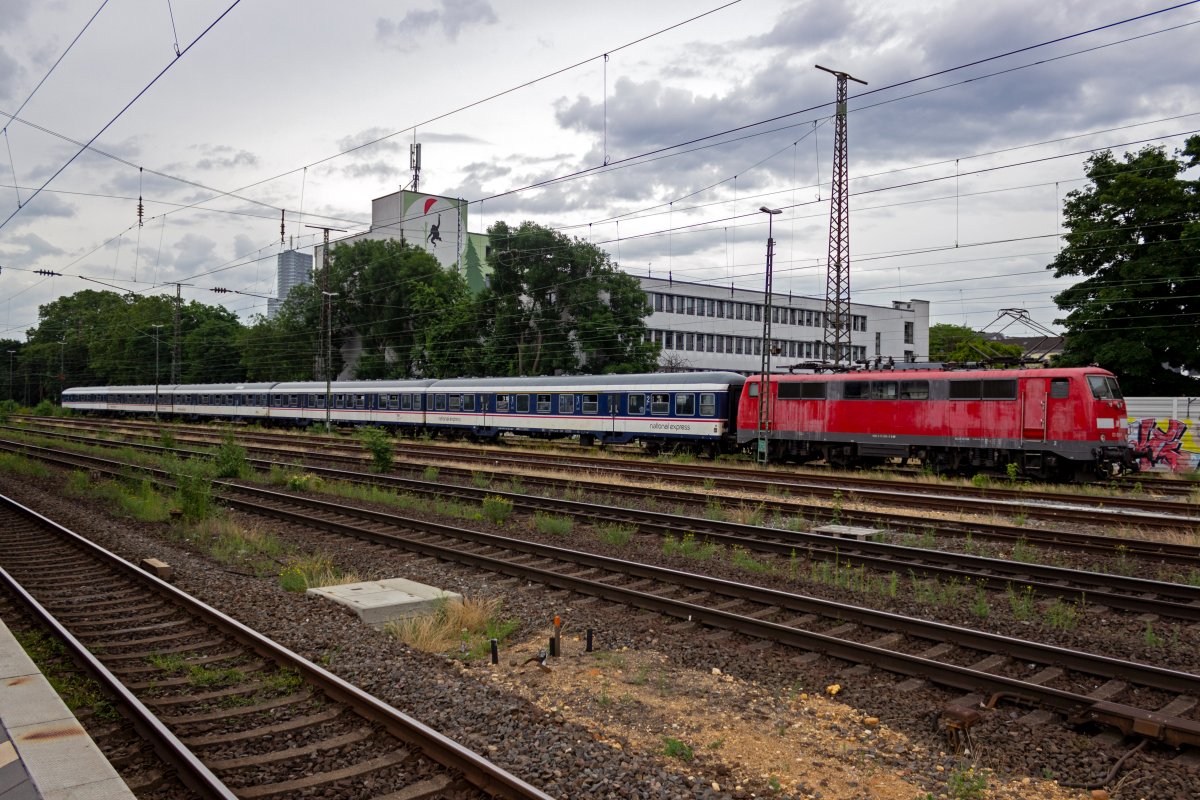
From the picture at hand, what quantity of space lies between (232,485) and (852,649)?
18223 millimetres

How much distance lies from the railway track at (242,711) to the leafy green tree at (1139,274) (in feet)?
103

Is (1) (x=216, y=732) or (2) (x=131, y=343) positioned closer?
(1) (x=216, y=732)

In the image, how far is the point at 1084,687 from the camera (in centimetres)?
722

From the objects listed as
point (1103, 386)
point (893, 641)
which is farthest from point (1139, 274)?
point (893, 641)

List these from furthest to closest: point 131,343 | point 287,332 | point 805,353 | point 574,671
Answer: point 131,343 < point 805,353 < point 287,332 < point 574,671

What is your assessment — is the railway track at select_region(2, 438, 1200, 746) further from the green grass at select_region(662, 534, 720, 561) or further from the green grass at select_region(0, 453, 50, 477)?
the green grass at select_region(0, 453, 50, 477)

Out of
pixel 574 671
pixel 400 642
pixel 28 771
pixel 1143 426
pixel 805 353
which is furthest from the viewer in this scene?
pixel 805 353

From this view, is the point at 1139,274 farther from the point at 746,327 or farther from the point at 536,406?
the point at 746,327

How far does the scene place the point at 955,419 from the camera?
23531mm

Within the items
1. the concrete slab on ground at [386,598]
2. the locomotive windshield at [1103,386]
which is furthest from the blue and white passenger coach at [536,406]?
the concrete slab on ground at [386,598]

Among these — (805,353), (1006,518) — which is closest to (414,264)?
(805,353)

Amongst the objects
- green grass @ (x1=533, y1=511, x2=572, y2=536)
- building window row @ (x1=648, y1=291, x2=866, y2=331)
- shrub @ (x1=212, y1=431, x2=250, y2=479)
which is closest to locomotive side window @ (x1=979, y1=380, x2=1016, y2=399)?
green grass @ (x1=533, y1=511, x2=572, y2=536)

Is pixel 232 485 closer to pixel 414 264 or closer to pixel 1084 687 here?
pixel 1084 687

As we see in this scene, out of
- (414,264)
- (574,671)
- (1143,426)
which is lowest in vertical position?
(574,671)
